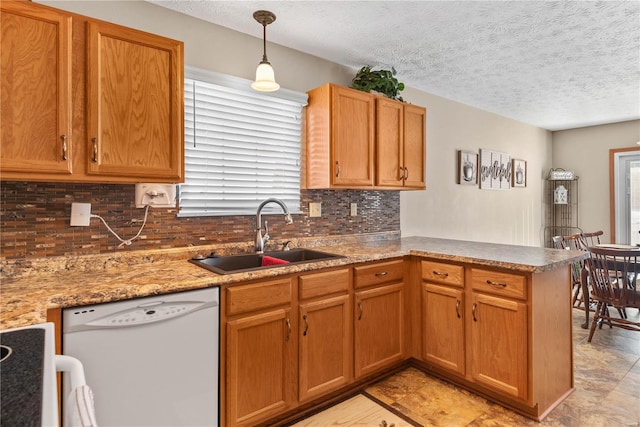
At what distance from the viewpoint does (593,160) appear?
551cm

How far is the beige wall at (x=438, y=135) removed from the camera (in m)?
2.24

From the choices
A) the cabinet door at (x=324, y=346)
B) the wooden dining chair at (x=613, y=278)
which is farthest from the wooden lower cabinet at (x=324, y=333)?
the wooden dining chair at (x=613, y=278)

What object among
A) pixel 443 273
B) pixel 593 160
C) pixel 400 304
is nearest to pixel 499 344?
pixel 443 273

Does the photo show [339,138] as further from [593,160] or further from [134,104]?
[593,160]

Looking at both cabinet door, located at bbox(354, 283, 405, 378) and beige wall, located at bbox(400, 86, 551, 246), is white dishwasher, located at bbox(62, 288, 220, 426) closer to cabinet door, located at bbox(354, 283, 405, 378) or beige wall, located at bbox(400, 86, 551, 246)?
cabinet door, located at bbox(354, 283, 405, 378)

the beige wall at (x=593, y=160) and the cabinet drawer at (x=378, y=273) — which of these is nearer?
the cabinet drawer at (x=378, y=273)

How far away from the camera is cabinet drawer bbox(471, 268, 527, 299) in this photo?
2023 millimetres

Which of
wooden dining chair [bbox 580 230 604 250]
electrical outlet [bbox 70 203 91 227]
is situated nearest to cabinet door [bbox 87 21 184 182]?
electrical outlet [bbox 70 203 91 227]

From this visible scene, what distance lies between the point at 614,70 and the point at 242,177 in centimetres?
348

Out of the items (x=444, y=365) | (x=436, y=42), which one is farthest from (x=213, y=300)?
(x=436, y=42)

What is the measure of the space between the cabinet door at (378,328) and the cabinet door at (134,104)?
54.9 inches

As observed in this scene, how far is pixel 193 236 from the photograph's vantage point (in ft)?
7.52

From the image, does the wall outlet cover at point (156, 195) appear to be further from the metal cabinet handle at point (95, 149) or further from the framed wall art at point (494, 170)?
the framed wall art at point (494, 170)

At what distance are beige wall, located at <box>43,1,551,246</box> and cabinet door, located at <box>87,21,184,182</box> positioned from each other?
434 mm
